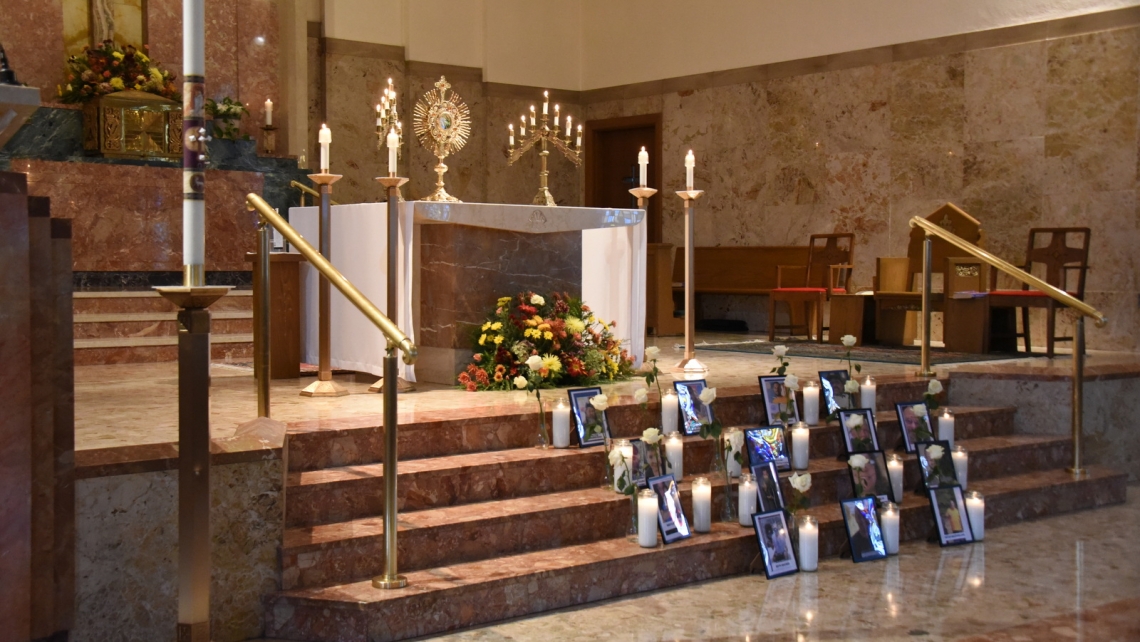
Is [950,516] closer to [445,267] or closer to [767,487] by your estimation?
[767,487]

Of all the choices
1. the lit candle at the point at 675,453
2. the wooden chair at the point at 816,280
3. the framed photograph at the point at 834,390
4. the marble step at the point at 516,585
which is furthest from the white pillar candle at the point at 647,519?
the wooden chair at the point at 816,280

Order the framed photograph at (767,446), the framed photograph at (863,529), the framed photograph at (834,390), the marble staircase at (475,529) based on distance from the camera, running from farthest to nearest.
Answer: the framed photograph at (834,390) → the framed photograph at (767,446) → the framed photograph at (863,529) → the marble staircase at (475,529)

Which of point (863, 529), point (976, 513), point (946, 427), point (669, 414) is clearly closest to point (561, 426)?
point (669, 414)

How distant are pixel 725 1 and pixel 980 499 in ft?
26.7

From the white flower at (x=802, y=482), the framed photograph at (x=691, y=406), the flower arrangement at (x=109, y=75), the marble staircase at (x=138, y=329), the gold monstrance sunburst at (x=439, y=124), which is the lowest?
the white flower at (x=802, y=482)

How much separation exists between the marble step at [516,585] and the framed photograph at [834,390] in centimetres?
81

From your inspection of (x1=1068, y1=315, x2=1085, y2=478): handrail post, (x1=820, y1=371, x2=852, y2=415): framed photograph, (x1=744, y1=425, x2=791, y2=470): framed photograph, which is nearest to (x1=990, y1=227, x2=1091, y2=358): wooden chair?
(x1=1068, y1=315, x2=1085, y2=478): handrail post

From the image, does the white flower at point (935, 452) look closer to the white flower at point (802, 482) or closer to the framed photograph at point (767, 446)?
the framed photograph at point (767, 446)

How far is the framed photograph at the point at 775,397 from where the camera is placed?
20.3ft

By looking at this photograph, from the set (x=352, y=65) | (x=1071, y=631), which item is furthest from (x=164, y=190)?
(x=1071, y=631)

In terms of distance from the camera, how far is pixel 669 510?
16.6 feet

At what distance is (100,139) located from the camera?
977cm

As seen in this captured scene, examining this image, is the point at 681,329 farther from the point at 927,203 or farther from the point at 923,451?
the point at 923,451

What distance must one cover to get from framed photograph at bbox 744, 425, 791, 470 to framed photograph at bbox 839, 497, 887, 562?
0.46m
